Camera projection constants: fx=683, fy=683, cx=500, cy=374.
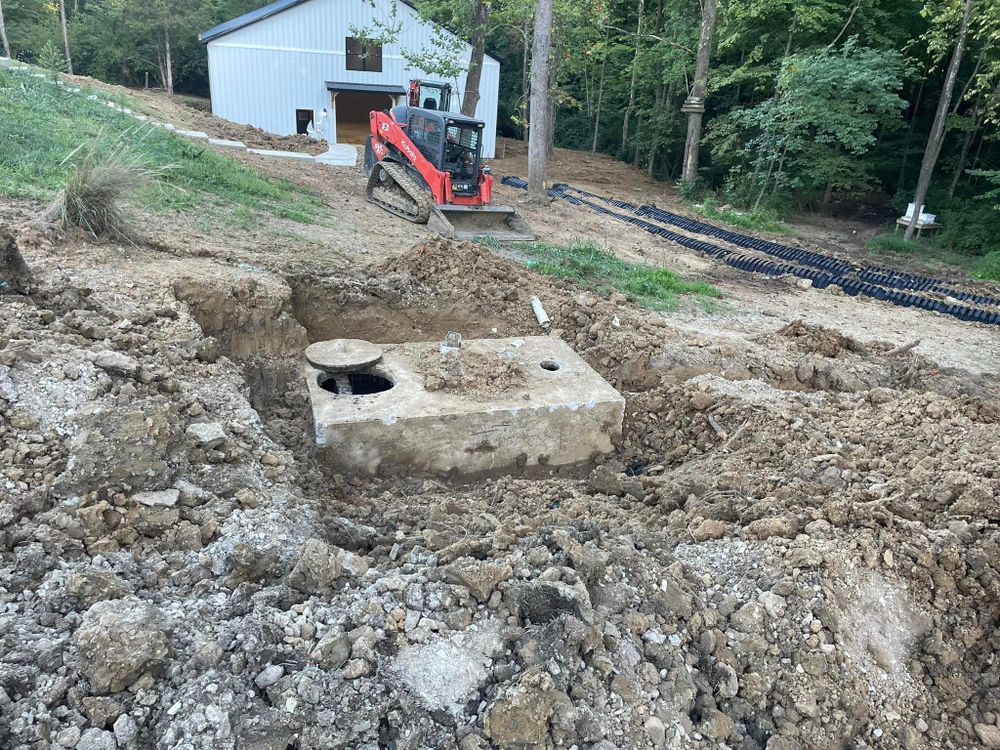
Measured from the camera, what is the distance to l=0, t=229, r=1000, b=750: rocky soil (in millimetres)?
2361

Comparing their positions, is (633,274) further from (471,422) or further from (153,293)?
(153,293)

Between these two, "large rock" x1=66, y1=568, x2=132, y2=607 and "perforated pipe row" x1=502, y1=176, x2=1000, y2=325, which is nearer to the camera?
"large rock" x1=66, y1=568, x2=132, y2=607

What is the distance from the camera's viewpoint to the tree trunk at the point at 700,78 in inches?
666

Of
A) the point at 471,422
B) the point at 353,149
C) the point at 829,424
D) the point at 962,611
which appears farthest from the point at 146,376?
the point at 353,149

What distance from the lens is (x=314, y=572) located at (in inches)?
115

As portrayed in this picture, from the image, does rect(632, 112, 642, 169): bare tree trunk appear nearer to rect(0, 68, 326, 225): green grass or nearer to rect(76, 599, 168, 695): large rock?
rect(0, 68, 326, 225): green grass

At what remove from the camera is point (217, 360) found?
5.25 m

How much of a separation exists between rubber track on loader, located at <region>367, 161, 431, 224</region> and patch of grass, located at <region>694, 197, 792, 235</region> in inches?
309

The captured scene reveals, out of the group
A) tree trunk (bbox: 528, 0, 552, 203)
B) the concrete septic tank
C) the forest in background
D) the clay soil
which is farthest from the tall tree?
the concrete septic tank

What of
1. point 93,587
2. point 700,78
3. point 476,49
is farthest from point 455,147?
point 93,587

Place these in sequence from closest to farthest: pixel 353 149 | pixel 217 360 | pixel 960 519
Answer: pixel 960 519, pixel 217 360, pixel 353 149

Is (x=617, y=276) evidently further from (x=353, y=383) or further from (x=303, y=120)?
(x=303, y=120)

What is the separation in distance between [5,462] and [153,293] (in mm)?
2837

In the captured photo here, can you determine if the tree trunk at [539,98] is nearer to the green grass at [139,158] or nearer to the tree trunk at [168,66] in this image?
the green grass at [139,158]
